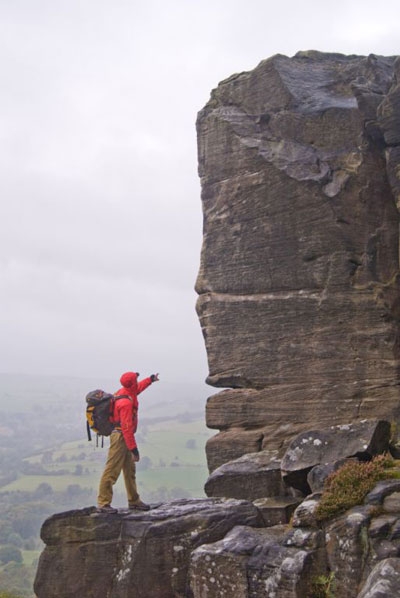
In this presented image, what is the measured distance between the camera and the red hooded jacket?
20156mm

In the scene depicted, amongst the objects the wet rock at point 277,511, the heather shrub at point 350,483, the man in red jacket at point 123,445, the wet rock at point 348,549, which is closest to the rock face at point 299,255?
the wet rock at point 277,511

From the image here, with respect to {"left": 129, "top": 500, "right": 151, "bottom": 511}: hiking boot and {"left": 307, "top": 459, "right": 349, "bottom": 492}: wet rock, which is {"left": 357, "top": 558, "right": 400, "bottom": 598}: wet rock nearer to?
{"left": 307, "top": 459, "right": 349, "bottom": 492}: wet rock

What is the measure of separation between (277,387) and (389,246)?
311 inches

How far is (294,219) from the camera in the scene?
2902 centimetres

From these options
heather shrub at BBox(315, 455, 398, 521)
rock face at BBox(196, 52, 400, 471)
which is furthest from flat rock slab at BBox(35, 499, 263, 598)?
rock face at BBox(196, 52, 400, 471)

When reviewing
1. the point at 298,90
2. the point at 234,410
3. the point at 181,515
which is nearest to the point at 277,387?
the point at 234,410

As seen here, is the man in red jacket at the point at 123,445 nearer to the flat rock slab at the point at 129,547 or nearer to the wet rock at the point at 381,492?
the flat rock slab at the point at 129,547

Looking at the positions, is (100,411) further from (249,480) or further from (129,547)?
(249,480)

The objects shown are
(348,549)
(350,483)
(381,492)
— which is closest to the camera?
(348,549)

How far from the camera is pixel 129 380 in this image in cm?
2053

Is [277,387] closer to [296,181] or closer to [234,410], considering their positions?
[234,410]

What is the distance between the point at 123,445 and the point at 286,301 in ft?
36.9

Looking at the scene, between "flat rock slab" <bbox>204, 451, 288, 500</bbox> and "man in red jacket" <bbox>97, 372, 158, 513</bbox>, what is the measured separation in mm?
3766

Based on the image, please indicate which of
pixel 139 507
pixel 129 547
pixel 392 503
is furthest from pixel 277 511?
pixel 392 503
